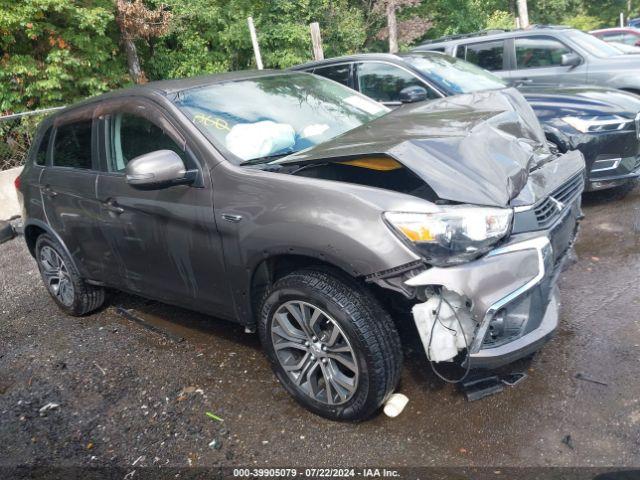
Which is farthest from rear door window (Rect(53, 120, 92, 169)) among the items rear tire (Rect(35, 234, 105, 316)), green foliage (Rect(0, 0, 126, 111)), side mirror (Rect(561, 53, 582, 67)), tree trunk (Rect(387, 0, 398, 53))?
tree trunk (Rect(387, 0, 398, 53))

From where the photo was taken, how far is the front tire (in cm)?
261

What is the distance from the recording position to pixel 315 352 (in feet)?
9.39

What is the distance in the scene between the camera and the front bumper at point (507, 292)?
2.37 metres

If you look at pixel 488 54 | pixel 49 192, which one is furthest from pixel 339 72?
pixel 49 192

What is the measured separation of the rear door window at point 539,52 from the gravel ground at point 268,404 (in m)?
4.45

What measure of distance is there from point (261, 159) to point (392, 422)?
62.9 inches

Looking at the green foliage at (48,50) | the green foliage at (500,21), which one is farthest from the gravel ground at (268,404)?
the green foliage at (500,21)

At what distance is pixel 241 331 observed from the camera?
3.99 metres

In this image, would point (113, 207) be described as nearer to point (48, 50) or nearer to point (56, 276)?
point (56, 276)

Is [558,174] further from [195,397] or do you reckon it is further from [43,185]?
[43,185]

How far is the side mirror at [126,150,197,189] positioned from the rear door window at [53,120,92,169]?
1.10 meters

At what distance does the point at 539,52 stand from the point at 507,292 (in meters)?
6.69

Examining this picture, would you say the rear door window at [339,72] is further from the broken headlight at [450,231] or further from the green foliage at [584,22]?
the green foliage at [584,22]

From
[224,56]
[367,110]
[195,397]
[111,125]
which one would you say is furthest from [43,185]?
[224,56]
